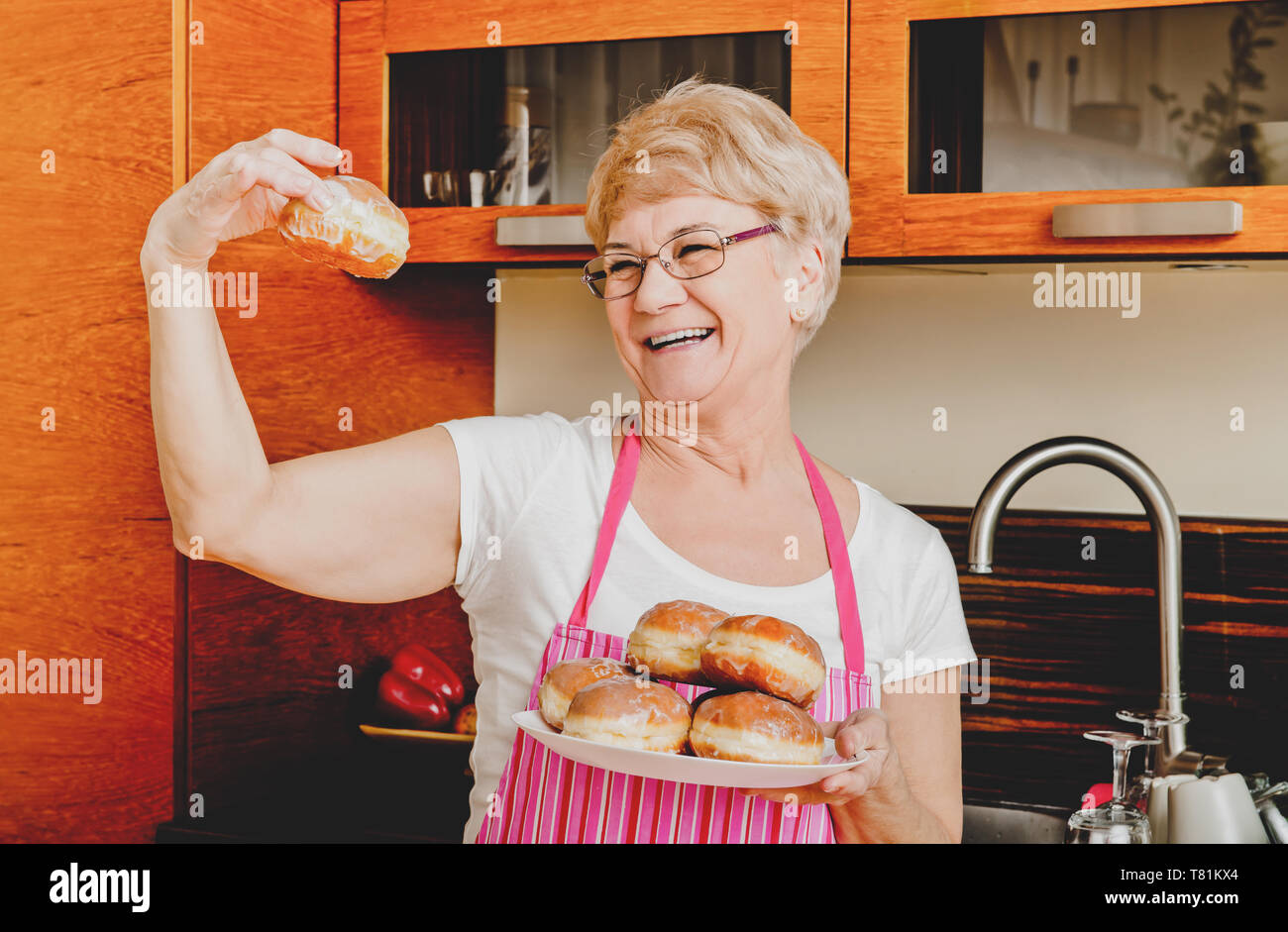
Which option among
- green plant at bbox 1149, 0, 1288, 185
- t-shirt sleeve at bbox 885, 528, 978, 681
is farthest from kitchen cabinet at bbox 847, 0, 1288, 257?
t-shirt sleeve at bbox 885, 528, 978, 681

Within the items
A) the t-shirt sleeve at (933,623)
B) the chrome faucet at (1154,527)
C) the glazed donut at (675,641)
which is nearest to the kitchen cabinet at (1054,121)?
the chrome faucet at (1154,527)

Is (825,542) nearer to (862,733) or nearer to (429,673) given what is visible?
(862,733)

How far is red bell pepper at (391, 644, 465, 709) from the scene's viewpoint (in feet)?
6.45

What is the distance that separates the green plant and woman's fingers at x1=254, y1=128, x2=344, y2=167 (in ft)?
3.80

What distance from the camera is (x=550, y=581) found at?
1.25m

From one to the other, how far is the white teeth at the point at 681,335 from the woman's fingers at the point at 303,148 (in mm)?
410

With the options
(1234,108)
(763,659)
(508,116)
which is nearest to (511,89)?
(508,116)

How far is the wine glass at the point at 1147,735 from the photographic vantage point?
1.52 meters

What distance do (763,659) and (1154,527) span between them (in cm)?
83

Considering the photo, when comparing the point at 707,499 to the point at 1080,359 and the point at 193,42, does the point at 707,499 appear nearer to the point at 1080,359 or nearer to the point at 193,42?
the point at 1080,359

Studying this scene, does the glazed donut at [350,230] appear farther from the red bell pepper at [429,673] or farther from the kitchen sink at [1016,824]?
the kitchen sink at [1016,824]

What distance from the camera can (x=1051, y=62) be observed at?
1600 millimetres
